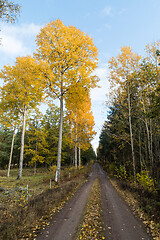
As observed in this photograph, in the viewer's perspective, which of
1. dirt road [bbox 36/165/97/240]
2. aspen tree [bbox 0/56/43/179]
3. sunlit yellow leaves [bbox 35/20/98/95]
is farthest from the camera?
aspen tree [bbox 0/56/43/179]

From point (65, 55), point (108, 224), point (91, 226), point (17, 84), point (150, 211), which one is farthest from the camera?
point (17, 84)

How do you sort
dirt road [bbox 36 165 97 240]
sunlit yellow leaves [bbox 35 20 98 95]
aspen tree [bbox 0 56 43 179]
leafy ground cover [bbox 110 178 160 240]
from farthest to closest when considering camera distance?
aspen tree [bbox 0 56 43 179]
sunlit yellow leaves [bbox 35 20 98 95]
leafy ground cover [bbox 110 178 160 240]
dirt road [bbox 36 165 97 240]

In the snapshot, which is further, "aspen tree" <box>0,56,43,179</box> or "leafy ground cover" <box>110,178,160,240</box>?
"aspen tree" <box>0,56,43,179</box>

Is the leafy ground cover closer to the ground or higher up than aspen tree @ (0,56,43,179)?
closer to the ground

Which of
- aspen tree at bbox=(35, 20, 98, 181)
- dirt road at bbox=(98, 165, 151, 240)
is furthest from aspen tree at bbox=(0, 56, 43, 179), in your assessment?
dirt road at bbox=(98, 165, 151, 240)

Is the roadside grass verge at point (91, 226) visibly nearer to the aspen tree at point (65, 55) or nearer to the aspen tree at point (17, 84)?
the aspen tree at point (65, 55)

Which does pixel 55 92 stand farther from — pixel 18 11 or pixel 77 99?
pixel 18 11

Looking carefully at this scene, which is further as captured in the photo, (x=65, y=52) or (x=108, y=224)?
(x=65, y=52)

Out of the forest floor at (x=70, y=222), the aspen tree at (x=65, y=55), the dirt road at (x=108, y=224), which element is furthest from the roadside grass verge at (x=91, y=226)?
the aspen tree at (x=65, y=55)

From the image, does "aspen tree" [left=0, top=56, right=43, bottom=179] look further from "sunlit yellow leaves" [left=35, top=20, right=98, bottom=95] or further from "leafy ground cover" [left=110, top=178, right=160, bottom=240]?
"leafy ground cover" [left=110, top=178, right=160, bottom=240]

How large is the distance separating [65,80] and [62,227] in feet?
26.9

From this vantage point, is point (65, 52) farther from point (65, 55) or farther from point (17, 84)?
point (17, 84)

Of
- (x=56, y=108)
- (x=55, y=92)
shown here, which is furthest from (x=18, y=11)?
(x=56, y=108)

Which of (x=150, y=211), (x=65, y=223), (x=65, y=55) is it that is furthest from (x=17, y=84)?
(x=150, y=211)
